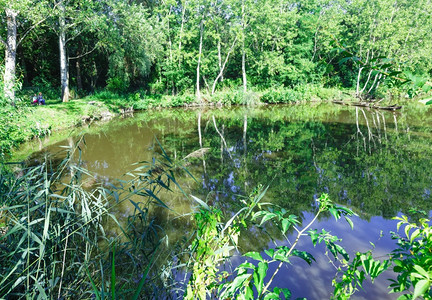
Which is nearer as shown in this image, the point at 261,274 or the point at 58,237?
the point at 261,274

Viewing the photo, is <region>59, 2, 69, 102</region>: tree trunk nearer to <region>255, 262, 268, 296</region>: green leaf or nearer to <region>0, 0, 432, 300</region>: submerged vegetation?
<region>0, 0, 432, 300</region>: submerged vegetation

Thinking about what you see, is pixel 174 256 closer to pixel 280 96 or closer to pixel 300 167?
pixel 300 167

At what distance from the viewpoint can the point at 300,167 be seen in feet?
27.1

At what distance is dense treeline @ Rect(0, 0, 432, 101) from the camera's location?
60.1 feet

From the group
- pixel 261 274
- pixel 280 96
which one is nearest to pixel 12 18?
pixel 261 274

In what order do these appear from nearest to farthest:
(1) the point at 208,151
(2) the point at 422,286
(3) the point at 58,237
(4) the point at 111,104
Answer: (2) the point at 422,286, (3) the point at 58,237, (1) the point at 208,151, (4) the point at 111,104

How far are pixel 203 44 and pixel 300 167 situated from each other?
21205 millimetres

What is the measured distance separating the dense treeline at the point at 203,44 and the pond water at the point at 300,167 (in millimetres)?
6670

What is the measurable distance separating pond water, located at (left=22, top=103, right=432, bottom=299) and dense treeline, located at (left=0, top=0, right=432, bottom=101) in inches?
263

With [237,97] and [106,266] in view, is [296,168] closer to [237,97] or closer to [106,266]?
[106,266]

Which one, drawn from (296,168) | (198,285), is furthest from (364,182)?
(198,285)

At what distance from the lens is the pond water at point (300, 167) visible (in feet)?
14.7

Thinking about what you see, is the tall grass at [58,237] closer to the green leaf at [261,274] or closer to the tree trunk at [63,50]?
the green leaf at [261,274]

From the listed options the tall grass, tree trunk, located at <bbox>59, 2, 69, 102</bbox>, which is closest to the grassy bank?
tree trunk, located at <bbox>59, 2, 69, 102</bbox>
